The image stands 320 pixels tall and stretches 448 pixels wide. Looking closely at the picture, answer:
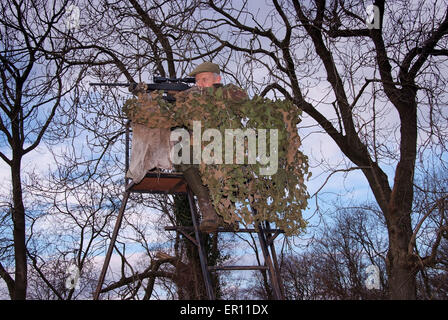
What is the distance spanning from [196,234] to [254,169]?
0.85 m

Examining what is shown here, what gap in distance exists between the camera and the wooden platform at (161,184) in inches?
177

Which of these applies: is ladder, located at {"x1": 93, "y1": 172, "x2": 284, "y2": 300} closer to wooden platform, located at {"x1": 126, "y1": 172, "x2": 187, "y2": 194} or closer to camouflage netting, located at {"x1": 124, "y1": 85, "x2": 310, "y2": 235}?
wooden platform, located at {"x1": 126, "y1": 172, "x2": 187, "y2": 194}

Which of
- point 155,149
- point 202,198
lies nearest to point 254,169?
point 202,198

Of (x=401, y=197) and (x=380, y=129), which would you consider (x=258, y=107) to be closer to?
(x=380, y=129)

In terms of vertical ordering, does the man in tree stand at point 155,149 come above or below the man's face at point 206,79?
below

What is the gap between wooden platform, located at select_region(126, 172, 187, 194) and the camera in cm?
450

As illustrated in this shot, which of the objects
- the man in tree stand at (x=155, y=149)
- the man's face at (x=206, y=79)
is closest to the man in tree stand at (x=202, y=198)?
the man in tree stand at (x=155, y=149)

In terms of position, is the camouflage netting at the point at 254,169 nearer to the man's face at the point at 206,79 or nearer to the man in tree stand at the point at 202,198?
the man in tree stand at the point at 202,198

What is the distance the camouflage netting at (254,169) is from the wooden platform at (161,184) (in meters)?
0.68

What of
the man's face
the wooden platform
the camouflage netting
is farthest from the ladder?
the man's face

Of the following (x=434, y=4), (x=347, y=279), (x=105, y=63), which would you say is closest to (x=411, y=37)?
(x=434, y=4)

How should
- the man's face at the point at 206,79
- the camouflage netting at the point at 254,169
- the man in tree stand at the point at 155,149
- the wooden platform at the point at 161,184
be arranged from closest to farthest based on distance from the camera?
1. the camouflage netting at the point at 254,169
2. the man in tree stand at the point at 155,149
3. the wooden platform at the point at 161,184
4. the man's face at the point at 206,79

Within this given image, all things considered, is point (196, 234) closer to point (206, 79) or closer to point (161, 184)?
point (161, 184)

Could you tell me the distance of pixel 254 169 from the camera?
12.7ft
